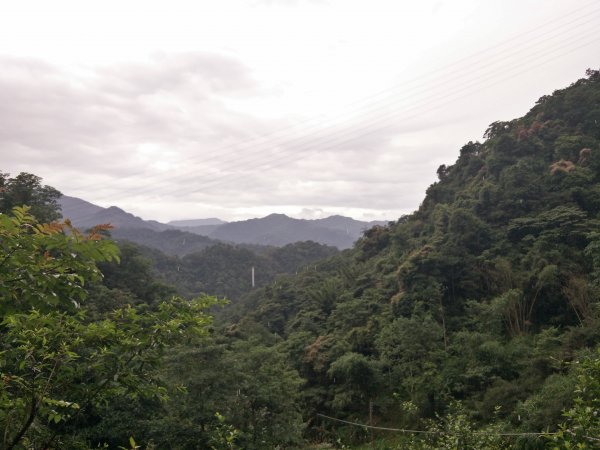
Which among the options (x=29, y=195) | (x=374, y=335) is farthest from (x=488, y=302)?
(x=29, y=195)

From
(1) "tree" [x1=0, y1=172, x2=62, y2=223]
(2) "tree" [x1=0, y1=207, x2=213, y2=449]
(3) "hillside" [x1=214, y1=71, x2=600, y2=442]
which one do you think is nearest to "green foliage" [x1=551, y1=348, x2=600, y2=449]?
(2) "tree" [x1=0, y1=207, x2=213, y2=449]

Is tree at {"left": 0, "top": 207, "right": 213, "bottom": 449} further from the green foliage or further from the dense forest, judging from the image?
the green foliage

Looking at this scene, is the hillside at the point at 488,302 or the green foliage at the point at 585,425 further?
the hillside at the point at 488,302

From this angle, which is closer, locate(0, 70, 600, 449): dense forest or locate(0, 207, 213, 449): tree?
locate(0, 207, 213, 449): tree

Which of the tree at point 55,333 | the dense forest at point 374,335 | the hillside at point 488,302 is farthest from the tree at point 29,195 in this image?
the tree at point 55,333

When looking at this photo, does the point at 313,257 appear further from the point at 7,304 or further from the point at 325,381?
the point at 7,304

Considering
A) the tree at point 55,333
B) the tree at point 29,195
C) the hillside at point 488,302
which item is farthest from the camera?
the tree at point 29,195

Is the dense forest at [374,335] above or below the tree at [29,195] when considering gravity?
below

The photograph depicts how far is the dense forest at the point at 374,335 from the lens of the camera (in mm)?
2711

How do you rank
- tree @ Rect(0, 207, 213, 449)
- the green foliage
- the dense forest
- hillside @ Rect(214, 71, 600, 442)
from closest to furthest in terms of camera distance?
tree @ Rect(0, 207, 213, 449)
the dense forest
the green foliage
hillside @ Rect(214, 71, 600, 442)

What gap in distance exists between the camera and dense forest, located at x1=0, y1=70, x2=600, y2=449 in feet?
8.89

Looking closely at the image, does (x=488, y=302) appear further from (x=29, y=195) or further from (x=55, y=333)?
(x=29, y=195)

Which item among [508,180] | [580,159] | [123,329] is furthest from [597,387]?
[580,159]

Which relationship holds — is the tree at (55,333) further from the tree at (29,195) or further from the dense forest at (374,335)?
the tree at (29,195)
